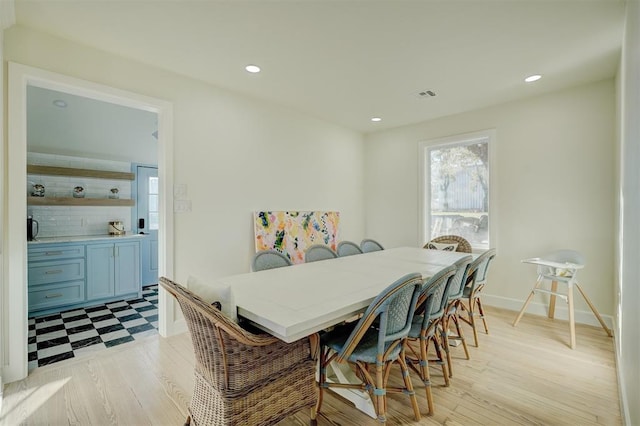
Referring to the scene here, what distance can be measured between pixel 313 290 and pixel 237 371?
0.62 meters

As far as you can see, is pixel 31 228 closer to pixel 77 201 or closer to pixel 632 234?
pixel 77 201

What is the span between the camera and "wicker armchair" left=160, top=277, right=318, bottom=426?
4.40 ft

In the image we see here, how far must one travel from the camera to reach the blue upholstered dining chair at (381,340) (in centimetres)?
154

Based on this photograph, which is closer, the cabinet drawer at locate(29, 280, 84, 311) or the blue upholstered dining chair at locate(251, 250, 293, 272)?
the blue upholstered dining chair at locate(251, 250, 293, 272)

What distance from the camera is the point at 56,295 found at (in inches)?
144

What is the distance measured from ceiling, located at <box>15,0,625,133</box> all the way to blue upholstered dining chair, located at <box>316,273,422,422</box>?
1.86 meters

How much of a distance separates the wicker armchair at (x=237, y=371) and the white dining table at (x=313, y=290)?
0.15 metres

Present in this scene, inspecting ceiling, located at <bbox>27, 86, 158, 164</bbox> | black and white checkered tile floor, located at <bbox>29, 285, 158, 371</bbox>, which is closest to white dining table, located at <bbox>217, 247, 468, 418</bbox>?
black and white checkered tile floor, located at <bbox>29, 285, 158, 371</bbox>

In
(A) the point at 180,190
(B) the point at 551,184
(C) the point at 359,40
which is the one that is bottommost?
(A) the point at 180,190

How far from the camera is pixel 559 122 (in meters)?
3.51

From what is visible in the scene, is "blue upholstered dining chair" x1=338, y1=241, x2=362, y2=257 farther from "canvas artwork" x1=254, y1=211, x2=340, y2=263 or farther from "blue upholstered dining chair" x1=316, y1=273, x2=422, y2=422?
"blue upholstered dining chair" x1=316, y1=273, x2=422, y2=422

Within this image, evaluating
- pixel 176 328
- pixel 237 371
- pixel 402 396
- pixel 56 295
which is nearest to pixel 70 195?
pixel 56 295

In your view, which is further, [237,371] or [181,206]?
[181,206]

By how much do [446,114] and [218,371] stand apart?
4309 mm
